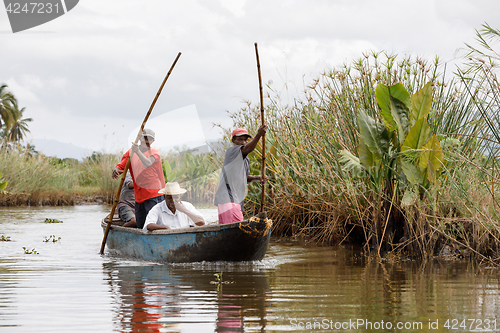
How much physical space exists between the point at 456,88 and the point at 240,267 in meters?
4.40

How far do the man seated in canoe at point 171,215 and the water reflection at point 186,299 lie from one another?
70 centimetres

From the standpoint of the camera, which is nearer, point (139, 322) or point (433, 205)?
point (139, 322)

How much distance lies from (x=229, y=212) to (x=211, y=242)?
1.55ft

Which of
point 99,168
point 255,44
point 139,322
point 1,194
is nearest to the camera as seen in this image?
point 139,322

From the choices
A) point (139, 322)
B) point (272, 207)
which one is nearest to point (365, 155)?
point (272, 207)

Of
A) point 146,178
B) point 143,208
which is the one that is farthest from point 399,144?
point 143,208

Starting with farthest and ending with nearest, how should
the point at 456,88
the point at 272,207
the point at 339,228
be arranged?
1. the point at 272,207
2. the point at 339,228
3. the point at 456,88

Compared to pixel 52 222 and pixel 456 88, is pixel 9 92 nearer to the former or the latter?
pixel 52 222

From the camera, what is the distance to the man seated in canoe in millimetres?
7855

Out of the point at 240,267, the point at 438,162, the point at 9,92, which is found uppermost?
the point at 9,92

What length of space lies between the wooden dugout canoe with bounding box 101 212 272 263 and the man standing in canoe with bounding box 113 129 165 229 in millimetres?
641

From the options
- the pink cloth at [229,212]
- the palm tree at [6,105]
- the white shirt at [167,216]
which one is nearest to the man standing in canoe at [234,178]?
the pink cloth at [229,212]

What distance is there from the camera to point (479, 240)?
7.41 m

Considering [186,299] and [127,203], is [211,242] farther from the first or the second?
[127,203]
